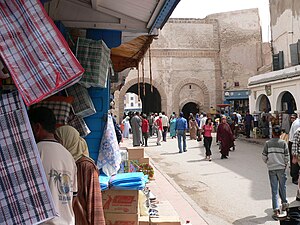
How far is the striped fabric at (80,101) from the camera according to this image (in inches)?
130

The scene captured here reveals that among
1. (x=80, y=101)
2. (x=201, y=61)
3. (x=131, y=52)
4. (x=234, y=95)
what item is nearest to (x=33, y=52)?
(x=80, y=101)

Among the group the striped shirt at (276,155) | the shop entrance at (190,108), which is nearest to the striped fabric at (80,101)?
the striped shirt at (276,155)

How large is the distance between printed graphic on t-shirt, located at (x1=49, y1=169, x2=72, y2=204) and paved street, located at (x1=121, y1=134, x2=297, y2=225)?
3068mm

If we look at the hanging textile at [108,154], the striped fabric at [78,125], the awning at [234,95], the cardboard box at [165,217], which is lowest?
the cardboard box at [165,217]

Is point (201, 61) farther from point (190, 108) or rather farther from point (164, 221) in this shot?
point (164, 221)

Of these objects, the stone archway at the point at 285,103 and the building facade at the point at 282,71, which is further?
the stone archway at the point at 285,103

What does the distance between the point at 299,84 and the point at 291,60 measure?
103 inches

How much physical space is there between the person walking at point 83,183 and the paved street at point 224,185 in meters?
2.51

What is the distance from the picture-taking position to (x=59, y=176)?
1924 mm

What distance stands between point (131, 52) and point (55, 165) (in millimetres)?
3441

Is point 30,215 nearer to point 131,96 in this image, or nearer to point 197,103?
point 197,103

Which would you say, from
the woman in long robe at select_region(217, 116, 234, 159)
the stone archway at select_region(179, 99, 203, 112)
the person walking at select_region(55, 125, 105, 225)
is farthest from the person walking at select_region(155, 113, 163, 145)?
the person walking at select_region(55, 125, 105, 225)

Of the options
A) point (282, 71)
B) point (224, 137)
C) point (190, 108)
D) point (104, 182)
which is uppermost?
point (282, 71)

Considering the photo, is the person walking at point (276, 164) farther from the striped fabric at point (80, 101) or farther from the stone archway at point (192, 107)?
the stone archway at point (192, 107)
